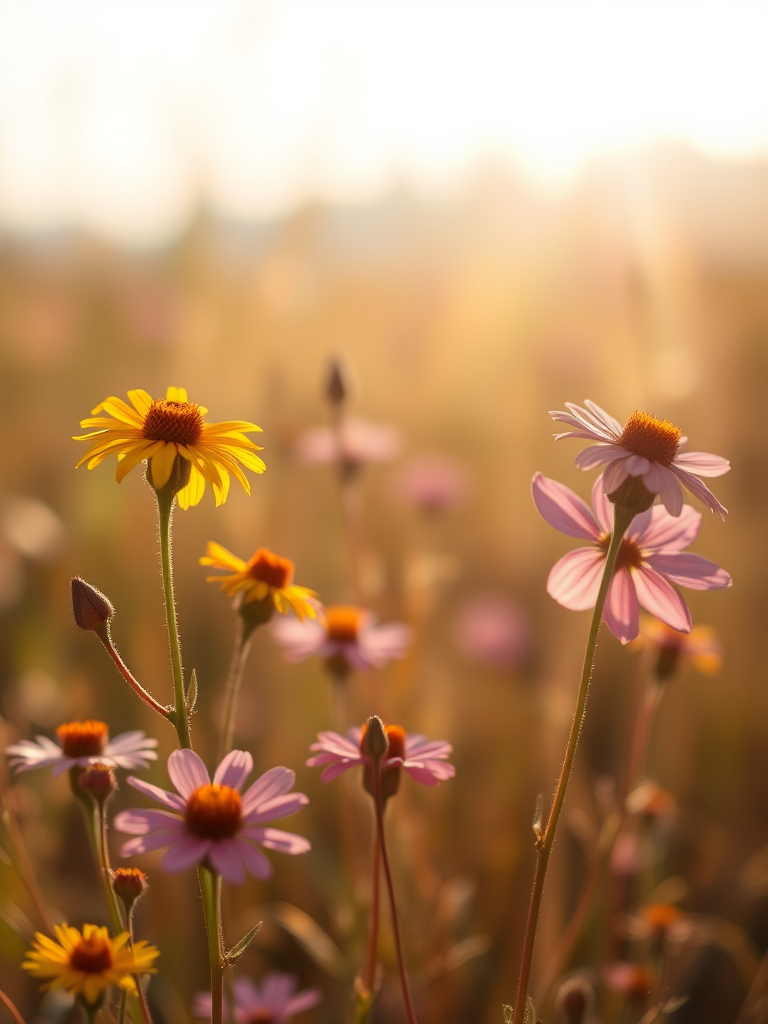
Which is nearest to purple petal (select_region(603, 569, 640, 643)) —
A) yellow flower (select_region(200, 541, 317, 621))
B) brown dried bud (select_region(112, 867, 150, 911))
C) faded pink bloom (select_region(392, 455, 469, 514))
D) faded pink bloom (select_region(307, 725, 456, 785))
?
faded pink bloom (select_region(307, 725, 456, 785))

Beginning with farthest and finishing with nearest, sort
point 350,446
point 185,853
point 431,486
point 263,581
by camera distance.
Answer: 1. point 431,486
2. point 350,446
3. point 263,581
4. point 185,853

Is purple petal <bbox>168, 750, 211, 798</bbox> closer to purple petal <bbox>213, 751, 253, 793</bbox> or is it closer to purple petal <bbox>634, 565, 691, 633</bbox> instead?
purple petal <bbox>213, 751, 253, 793</bbox>

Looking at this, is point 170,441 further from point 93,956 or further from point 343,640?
point 343,640

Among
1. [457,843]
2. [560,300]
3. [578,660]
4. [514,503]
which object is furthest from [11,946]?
[560,300]

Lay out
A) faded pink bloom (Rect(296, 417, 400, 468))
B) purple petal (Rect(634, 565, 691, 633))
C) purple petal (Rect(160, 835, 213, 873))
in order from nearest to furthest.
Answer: purple petal (Rect(160, 835, 213, 873)), purple petal (Rect(634, 565, 691, 633)), faded pink bloom (Rect(296, 417, 400, 468))

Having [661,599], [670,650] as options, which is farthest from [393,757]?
[670,650]
